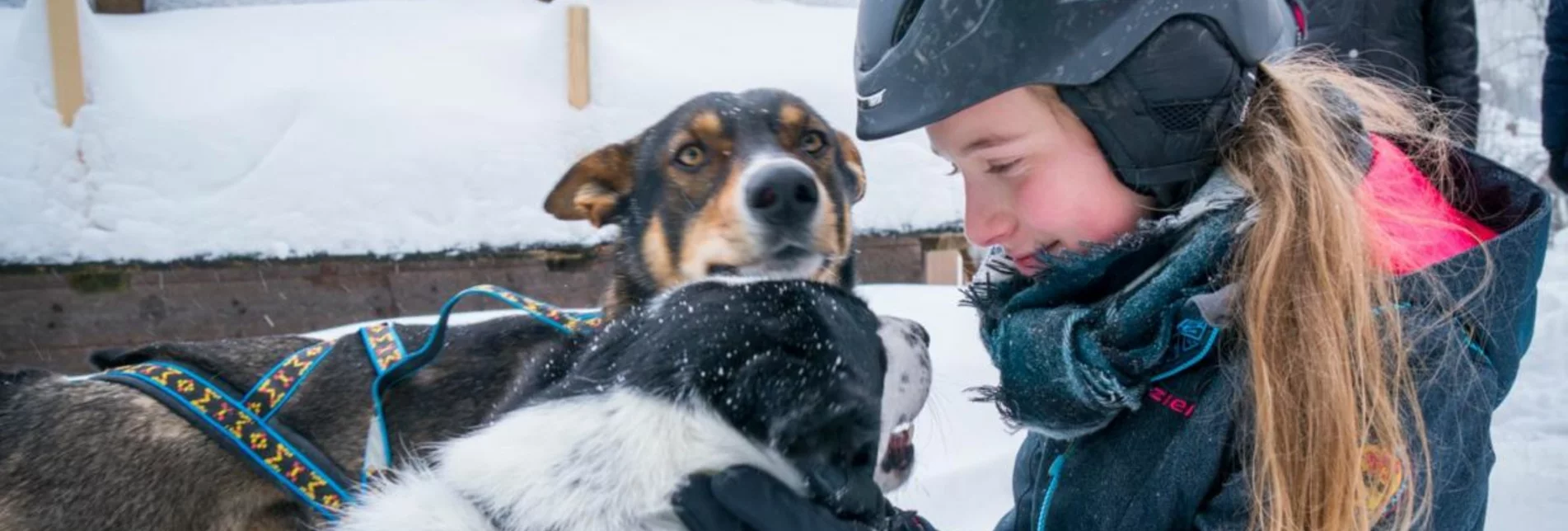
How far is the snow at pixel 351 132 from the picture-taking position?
5.05 meters

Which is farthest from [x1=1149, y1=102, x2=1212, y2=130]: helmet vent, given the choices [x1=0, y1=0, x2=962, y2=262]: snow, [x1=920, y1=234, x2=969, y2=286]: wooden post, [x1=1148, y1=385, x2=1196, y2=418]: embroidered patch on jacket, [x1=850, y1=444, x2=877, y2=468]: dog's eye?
[x1=920, y1=234, x2=969, y2=286]: wooden post

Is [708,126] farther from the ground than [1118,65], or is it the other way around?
[1118,65]

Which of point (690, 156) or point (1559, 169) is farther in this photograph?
point (1559, 169)

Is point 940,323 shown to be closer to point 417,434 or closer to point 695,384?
point 417,434

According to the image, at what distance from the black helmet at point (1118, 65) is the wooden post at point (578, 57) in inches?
174

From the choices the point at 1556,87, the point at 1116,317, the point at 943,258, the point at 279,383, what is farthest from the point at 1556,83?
the point at 279,383

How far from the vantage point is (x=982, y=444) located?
3.56 metres

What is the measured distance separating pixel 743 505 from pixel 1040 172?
26.2 inches

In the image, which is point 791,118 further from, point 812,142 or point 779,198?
point 779,198

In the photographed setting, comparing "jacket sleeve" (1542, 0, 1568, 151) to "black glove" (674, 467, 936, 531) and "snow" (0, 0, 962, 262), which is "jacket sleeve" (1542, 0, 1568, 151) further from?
"black glove" (674, 467, 936, 531)

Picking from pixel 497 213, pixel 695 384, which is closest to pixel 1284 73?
pixel 695 384

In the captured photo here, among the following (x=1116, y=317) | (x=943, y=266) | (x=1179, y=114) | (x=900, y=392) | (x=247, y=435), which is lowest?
(x=943, y=266)

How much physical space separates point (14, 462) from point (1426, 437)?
2.60 metres

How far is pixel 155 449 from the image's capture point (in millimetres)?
2311
